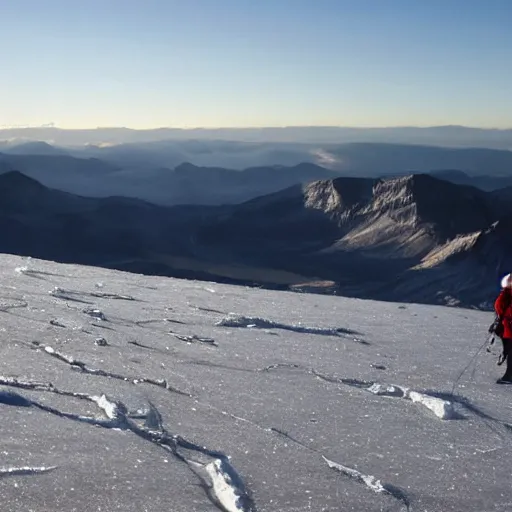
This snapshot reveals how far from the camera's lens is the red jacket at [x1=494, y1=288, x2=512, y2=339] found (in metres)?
7.07

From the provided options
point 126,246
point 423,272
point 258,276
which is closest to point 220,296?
point 423,272

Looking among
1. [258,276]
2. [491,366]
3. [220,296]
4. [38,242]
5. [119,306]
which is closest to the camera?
[491,366]

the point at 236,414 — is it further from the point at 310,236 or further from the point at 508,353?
the point at 310,236

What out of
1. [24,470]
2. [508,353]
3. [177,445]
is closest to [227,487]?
[177,445]

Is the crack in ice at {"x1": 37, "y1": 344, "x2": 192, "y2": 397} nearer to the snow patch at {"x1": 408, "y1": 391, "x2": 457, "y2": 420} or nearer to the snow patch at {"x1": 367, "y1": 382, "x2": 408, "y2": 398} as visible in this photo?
the snow patch at {"x1": 367, "y1": 382, "x2": 408, "y2": 398}

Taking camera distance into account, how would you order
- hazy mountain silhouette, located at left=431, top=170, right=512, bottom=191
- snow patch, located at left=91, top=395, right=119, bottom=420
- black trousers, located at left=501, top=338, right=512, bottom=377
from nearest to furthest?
snow patch, located at left=91, top=395, right=119, bottom=420, black trousers, located at left=501, top=338, right=512, bottom=377, hazy mountain silhouette, located at left=431, top=170, right=512, bottom=191

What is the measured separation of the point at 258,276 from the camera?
67.9 meters

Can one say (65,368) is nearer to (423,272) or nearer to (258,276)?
(423,272)

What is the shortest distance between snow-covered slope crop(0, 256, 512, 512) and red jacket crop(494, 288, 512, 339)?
0.45m

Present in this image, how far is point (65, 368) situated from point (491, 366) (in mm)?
4006

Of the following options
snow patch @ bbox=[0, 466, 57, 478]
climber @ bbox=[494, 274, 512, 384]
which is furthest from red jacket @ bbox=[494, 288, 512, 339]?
snow patch @ bbox=[0, 466, 57, 478]

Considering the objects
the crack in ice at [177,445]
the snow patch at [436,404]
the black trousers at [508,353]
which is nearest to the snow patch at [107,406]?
the crack in ice at [177,445]

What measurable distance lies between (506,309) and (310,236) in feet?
251

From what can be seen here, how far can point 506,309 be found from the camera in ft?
23.3
